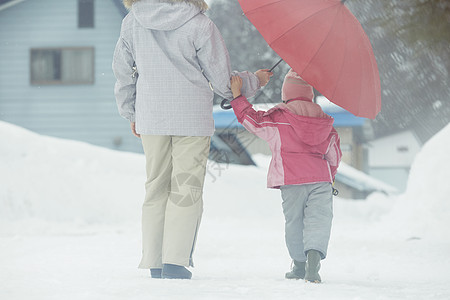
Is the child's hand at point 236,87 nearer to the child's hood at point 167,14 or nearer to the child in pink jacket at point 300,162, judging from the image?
the child in pink jacket at point 300,162

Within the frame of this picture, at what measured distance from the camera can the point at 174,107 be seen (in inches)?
127

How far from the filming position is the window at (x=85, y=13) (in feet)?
45.9

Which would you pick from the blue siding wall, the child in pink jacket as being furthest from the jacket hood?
the blue siding wall

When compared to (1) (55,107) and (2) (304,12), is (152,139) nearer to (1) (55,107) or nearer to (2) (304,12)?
(2) (304,12)

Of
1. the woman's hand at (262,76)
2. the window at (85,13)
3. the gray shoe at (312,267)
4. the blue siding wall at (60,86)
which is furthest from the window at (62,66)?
the gray shoe at (312,267)

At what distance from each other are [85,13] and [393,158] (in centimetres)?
1353

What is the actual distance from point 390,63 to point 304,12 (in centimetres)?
920

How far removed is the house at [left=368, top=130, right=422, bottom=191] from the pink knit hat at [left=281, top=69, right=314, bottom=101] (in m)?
15.6

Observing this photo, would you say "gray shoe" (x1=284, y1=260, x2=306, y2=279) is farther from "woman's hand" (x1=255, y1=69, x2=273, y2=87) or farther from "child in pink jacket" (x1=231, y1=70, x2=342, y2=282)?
"woman's hand" (x1=255, y1=69, x2=273, y2=87)

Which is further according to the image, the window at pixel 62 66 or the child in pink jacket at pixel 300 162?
the window at pixel 62 66

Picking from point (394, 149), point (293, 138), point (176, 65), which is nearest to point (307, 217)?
point (293, 138)

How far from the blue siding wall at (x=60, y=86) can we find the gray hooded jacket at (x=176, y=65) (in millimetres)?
10525

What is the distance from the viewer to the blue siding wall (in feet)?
45.4

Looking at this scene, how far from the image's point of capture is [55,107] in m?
14.0
